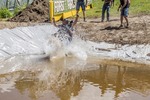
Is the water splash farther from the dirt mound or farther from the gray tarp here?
the gray tarp

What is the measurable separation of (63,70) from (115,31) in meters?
4.74

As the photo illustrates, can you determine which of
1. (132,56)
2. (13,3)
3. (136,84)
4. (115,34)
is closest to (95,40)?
(115,34)

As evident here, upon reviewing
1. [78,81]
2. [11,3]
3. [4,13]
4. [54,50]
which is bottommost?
[78,81]

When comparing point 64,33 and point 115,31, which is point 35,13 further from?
point 64,33

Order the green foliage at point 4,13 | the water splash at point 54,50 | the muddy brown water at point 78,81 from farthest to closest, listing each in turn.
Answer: the green foliage at point 4,13
the water splash at point 54,50
the muddy brown water at point 78,81

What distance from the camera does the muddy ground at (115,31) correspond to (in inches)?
517

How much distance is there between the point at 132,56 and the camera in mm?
11625

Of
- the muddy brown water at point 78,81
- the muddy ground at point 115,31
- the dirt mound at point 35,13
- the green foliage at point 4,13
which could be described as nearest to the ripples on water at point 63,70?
the muddy brown water at point 78,81

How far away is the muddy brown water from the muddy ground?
216 centimetres

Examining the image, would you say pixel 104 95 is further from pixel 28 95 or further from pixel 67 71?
pixel 67 71

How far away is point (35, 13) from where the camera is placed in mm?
17844

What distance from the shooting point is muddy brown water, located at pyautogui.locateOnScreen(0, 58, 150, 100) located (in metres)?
7.83

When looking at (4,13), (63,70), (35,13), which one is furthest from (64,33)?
(4,13)

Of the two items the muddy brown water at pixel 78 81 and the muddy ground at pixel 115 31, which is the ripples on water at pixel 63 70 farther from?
the muddy ground at pixel 115 31
